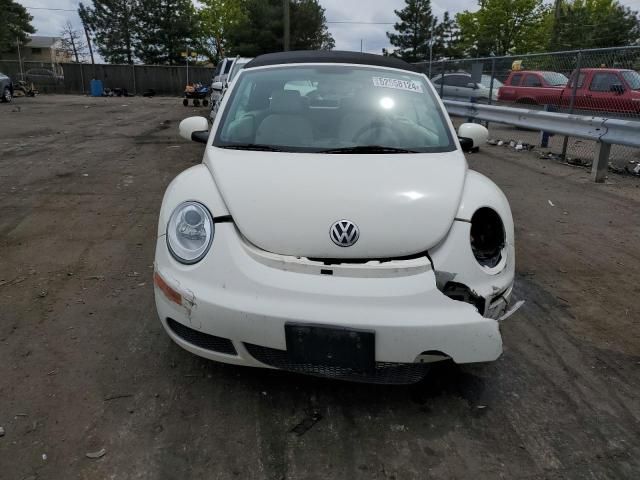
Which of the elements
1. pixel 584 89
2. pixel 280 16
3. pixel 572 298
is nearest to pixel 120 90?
pixel 280 16

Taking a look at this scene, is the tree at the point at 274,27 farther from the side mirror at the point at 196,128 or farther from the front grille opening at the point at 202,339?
the front grille opening at the point at 202,339

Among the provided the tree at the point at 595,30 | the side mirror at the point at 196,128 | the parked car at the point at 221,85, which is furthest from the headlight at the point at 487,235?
the tree at the point at 595,30

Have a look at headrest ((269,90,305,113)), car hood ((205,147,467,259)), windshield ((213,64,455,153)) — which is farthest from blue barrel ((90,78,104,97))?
car hood ((205,147,467,259))

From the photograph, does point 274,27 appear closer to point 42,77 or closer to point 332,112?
point 42,77

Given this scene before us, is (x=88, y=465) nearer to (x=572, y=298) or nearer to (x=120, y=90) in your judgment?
(x=572, y=298)

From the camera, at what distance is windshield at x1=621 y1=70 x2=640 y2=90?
26.7 ft

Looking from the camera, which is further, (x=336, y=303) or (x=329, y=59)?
(x=329, y=59)

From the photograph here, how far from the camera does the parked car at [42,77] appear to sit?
120 feet

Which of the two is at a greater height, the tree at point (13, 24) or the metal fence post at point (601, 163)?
the tree at point (13, 24)

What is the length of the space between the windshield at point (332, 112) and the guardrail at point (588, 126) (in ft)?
15.0

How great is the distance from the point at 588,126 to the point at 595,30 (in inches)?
1114

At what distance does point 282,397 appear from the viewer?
238 cm

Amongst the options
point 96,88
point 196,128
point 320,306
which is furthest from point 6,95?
point 320,306

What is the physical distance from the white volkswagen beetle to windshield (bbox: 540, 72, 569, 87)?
→ 8.41 meters
